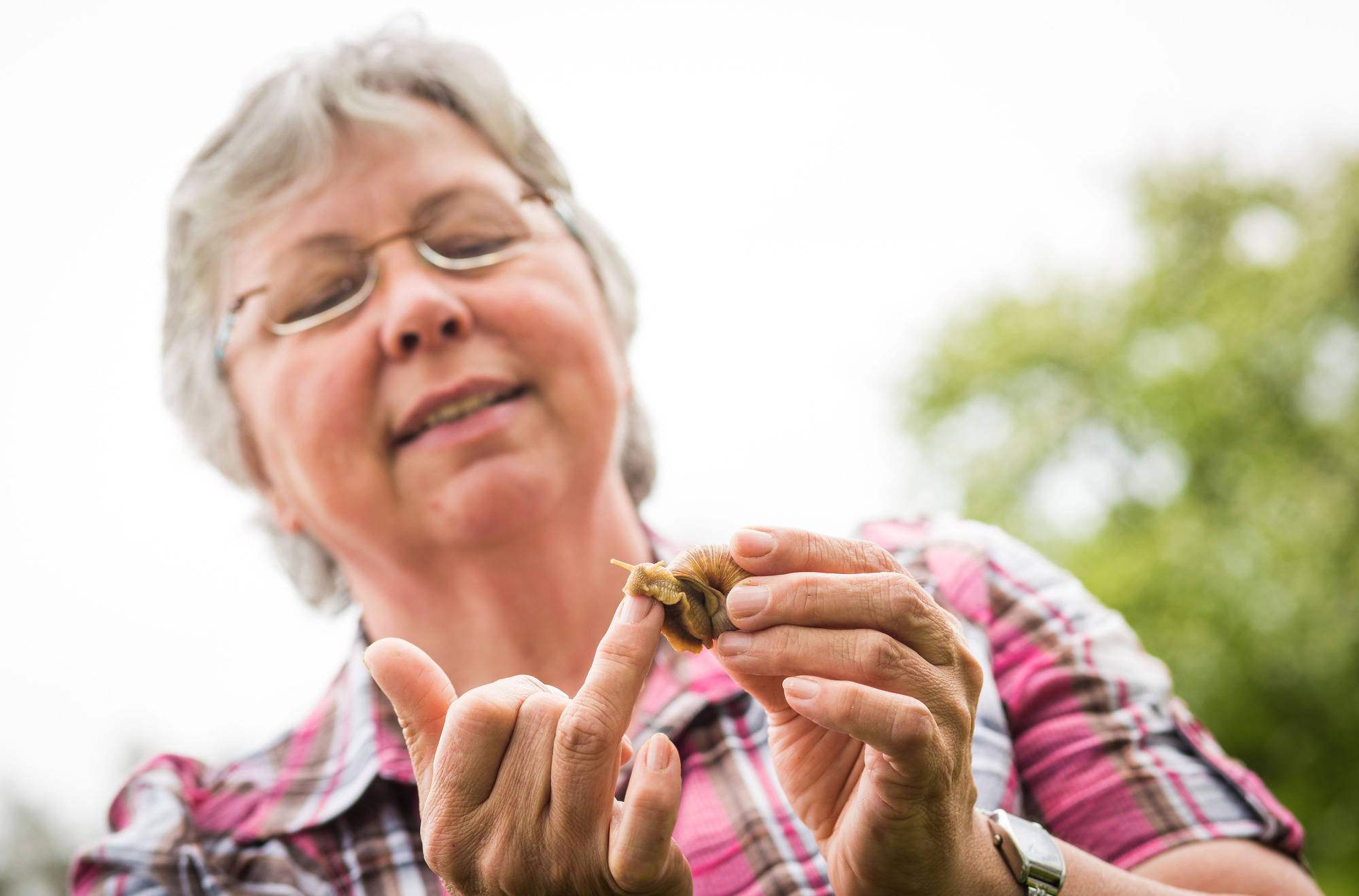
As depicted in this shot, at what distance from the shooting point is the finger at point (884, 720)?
5.54ft

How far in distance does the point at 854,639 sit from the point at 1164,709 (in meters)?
1.40

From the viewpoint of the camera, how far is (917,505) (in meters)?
20.4

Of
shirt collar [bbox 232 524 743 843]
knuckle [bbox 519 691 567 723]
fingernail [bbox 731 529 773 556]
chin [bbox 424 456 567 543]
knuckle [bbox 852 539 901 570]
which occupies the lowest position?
shirt collar [bbox 232 524 743 843]

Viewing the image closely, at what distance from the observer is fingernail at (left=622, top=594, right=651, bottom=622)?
1804 millimetres

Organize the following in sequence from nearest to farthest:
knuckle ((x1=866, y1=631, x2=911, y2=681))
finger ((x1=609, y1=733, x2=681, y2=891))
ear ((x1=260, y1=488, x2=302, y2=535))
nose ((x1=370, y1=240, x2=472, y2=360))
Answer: finger ((x1=609, y1=733, x2=681, y2=891)), knuckle ((x1=866, y1=631, x2=911, y2=681)), nose ((x1=370, y1=240, x2=472, y2=360)), ear ((x1=260, y1=488, x2=302, y2=535))

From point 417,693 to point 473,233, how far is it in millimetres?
1738

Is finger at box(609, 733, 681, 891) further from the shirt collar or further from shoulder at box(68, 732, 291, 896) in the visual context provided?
shoulder at box(68, 732, 291, 896)

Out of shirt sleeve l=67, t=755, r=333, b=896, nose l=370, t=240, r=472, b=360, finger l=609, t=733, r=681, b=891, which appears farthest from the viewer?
nose l=370, t=240, r=472, b=360

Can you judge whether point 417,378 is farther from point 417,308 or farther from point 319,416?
point 319,416

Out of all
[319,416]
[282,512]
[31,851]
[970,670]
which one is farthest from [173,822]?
[31,851]

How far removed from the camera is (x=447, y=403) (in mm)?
2846

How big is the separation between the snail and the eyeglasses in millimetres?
1514

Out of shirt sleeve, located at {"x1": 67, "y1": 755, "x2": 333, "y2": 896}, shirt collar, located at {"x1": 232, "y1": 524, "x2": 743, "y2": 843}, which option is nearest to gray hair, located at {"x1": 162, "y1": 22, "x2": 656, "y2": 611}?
shirt collar, located at {"x1": 232, "y1": 524, "x2": 743, "y2": 843}

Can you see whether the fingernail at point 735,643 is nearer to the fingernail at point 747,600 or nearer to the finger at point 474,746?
the fingernail at point 747,600
